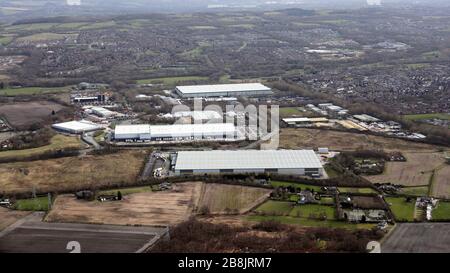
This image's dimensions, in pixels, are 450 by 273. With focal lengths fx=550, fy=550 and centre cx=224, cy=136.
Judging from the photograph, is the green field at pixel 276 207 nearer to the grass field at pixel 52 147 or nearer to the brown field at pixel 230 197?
the brown field at pixel 230 197

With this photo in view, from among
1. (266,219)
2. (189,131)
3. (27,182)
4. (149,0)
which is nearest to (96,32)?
(189,131)

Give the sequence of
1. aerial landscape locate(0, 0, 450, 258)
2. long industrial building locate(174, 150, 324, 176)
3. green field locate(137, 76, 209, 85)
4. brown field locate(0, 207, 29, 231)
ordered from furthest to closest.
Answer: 1. green field locate(137, 76, 209, 85)
2. long industrial building locate(174, 150, 324, 176)
3. brown field locate(0, 207, 29, 231)
4. aerial landscape locate(0, 0, 450, 258)

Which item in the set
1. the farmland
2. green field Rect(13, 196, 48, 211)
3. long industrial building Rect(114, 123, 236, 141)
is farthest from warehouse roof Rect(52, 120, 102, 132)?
the farmland

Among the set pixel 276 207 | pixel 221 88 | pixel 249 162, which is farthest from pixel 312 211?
pixel 221 88

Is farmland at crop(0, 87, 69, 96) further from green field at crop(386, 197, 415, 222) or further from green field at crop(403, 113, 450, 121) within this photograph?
green field at crop(386, 197, 415, 222)

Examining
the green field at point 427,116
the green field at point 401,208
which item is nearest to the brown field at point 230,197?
the green field at point 401,208
